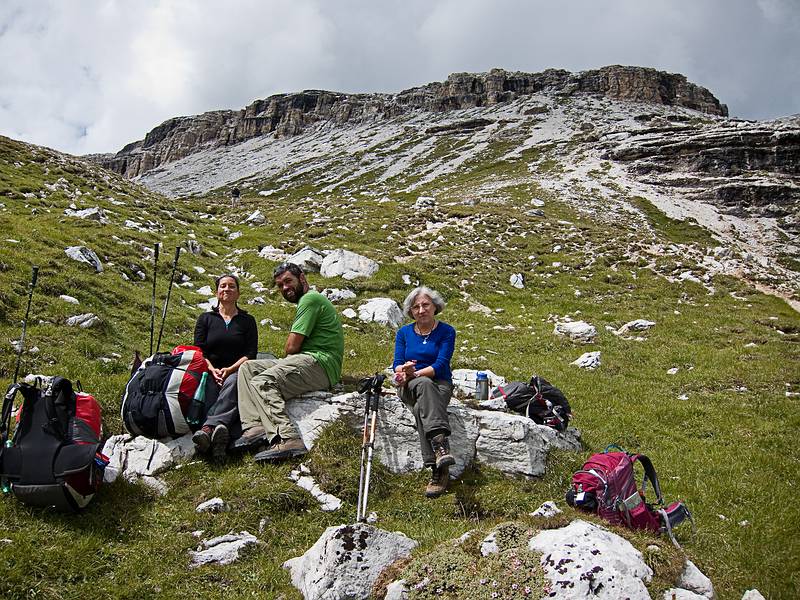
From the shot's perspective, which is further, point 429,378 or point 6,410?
point 429,378

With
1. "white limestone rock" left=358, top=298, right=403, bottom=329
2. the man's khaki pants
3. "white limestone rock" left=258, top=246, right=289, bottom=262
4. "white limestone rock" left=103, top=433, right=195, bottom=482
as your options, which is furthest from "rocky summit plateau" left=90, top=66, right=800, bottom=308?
"white limestone rock" left=103, top=433, right=195, bottom=482

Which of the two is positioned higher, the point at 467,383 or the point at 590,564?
the point at 467,383

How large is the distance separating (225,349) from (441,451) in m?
4.00

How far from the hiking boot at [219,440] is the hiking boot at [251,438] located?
0.19m

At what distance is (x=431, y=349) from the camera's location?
7.56 metres

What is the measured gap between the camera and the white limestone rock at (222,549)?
4922mm

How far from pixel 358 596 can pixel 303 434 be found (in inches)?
124

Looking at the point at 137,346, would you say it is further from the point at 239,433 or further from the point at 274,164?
the point at 274,164

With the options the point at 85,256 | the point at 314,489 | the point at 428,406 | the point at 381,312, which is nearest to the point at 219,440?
the point at 314,489

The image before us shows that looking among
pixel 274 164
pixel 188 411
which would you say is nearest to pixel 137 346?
pixel 188 411

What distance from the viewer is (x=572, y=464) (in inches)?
307

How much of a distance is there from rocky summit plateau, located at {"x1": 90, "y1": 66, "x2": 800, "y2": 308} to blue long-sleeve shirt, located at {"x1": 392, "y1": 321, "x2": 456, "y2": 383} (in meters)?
26.9

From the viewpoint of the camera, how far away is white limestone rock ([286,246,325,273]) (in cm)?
2159

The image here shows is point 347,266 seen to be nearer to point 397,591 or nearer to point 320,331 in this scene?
point 320,331
